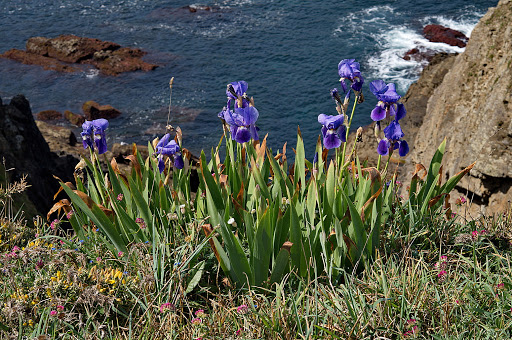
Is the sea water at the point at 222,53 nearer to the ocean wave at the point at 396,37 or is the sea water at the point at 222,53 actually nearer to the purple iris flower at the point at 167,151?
the ocean wave at the point at 396,37

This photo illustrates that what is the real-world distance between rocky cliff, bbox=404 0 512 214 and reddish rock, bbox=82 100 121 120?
855cm

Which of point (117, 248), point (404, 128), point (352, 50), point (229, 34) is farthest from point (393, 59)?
point (117, 248)

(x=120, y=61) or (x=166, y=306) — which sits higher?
(x=166, y=306)

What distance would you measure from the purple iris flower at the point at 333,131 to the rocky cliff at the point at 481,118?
5.26ft

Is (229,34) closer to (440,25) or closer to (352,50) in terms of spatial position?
(352,50)

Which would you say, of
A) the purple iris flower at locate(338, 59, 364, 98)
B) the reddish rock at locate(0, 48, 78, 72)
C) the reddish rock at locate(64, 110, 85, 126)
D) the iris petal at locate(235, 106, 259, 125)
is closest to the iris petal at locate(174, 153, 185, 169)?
the iris petal at locate(235, 106, 259, 125)

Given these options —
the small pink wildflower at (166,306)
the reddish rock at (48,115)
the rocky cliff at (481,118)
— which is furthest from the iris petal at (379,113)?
the reddish rock at (48,115)

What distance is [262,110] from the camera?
13109 millimetres

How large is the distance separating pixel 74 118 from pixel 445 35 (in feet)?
37.7

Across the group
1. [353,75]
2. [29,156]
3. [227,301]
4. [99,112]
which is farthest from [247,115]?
[99,112]

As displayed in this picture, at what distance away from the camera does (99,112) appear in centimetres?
1362

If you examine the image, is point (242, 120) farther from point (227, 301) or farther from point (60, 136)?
point (60, 136)

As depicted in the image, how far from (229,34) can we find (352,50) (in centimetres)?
432

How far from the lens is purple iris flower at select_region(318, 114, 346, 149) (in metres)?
3.24
